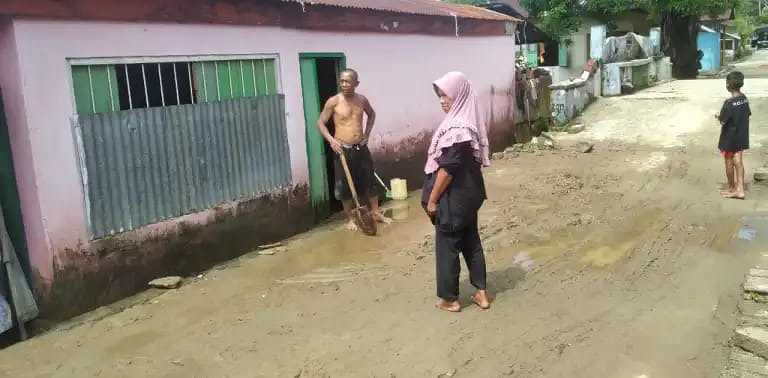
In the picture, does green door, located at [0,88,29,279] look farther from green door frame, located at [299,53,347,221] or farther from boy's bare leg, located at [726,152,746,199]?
boy's bare leg, located at [726,152,746,199]

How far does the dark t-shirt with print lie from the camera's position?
7.52m

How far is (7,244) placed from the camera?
Result: 14.9ft

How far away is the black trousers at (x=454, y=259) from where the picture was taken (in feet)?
14.7

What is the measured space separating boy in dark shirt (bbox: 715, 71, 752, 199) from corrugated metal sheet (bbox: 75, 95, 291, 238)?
17.1 ft

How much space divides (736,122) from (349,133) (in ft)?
15.1

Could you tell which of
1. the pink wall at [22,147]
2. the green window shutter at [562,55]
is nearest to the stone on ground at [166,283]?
the pink wall at [22,147]

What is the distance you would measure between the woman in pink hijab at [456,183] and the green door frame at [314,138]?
9.90 feet

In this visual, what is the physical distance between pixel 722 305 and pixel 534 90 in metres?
9.17

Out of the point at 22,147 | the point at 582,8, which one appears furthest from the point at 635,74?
the point at 22,147

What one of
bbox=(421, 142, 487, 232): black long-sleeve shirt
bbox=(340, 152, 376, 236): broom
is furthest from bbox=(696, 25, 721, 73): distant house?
bbox=(421, 142, 487, 232): black long-sleeve shirt

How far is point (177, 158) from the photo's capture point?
18.7ft

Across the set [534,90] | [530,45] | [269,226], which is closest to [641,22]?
[530,45]

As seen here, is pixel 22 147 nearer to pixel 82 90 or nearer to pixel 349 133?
pixel 82 90

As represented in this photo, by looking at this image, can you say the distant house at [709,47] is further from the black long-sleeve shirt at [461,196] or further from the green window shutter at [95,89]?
the green window shutter at [95,89]
